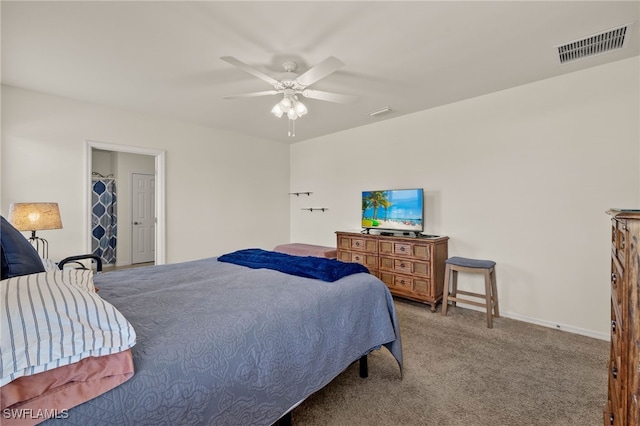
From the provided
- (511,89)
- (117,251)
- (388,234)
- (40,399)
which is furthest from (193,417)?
(117,251)

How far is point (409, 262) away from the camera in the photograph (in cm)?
358

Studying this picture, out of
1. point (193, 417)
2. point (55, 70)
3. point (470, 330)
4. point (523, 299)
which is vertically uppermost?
point (55, 70)

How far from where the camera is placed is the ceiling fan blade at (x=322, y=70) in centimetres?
201

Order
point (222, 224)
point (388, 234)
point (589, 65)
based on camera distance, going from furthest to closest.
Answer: point (222, 224)
point (388, 234)
point (589, 65)

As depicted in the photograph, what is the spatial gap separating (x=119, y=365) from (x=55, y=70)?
10.7 feet

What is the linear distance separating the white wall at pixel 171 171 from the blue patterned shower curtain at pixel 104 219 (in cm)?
249

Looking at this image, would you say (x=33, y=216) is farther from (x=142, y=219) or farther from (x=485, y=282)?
(x=485, y=282)

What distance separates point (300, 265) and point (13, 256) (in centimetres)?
158

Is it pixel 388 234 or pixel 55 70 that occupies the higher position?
pixel 55 70

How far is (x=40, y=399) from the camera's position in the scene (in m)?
0.78

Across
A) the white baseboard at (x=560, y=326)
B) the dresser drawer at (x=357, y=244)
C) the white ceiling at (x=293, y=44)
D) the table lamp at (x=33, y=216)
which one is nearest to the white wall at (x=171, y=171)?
the white ceiling at (x=293, y=44)

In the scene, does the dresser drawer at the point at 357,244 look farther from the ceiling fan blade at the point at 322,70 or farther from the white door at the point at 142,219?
the white door at the point at 142,219

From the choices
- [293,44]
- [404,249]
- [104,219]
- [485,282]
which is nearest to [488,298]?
[485,282]

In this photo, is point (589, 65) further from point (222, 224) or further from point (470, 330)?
point (222, 224)
